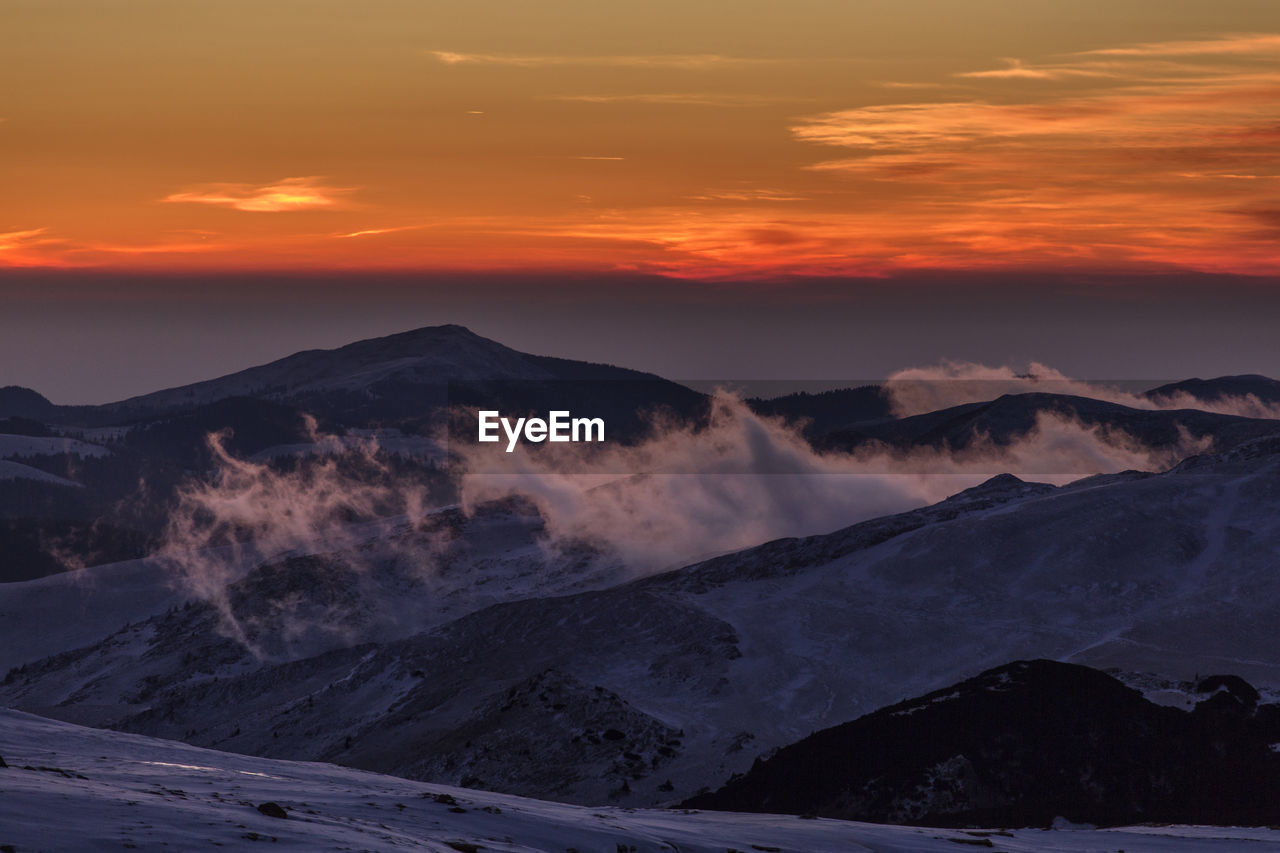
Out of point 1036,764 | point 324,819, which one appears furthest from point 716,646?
point 324,819

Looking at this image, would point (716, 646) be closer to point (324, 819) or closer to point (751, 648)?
point (751, 648)

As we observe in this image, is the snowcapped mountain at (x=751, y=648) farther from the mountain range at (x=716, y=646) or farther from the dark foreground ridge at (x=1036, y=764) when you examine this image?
the dark foreground ridge at (x=1036, y=764)

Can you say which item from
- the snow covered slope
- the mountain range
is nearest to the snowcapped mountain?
the mountain range

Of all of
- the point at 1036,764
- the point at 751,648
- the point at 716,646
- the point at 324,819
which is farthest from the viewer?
the point at 716,646

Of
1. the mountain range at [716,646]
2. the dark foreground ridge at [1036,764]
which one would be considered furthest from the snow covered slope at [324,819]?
the mountain range at [716,646]

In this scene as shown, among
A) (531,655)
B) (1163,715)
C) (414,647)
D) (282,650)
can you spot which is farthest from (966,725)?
(282,650)

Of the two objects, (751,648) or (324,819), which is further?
(751,648)
